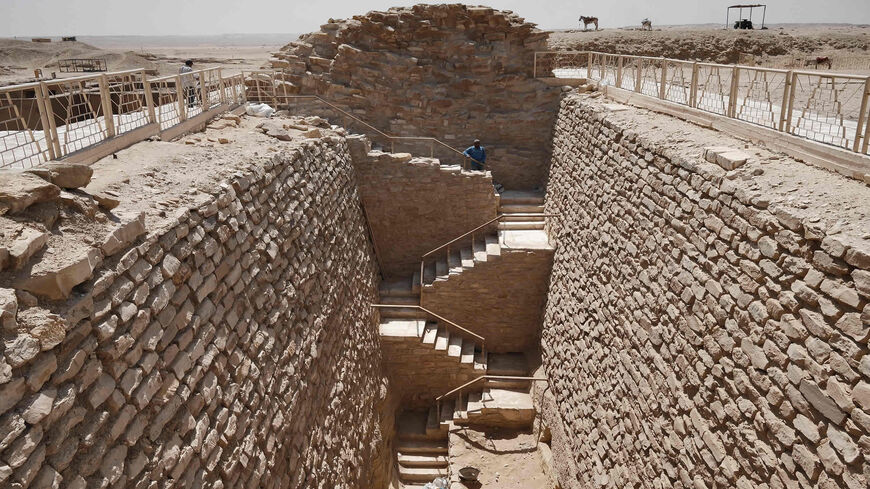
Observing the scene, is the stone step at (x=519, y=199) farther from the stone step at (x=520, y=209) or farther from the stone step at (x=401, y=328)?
the stone step at (x=401, y=328)

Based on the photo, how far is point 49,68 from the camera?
24156 millimetres

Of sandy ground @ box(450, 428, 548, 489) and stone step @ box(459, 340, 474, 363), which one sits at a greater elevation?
stone step @ box(459, 340, 474, 363)

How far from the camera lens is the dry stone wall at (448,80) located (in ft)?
45.9

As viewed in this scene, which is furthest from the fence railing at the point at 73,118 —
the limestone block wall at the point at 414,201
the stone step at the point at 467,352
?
the stone step at the point at 467,352

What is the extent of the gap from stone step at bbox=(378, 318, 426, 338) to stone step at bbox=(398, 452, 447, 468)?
2287mm

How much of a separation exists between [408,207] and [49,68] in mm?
21093

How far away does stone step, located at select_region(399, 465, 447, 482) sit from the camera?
10281mm

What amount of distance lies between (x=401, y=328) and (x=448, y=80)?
6708 millimetres

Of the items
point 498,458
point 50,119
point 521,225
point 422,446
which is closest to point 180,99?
point 50,119

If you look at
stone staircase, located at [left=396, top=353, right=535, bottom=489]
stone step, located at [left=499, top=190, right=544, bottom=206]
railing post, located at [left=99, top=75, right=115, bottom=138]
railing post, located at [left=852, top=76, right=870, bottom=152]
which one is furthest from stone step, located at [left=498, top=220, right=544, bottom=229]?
railing post, located at [left=99, top=75, right=115, bottom=138]

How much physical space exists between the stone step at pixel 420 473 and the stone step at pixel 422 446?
1.07 ft

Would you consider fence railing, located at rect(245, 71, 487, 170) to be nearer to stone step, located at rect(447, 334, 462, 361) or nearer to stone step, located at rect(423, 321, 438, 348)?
stone step, located at rect(423, 321, 438, 348)

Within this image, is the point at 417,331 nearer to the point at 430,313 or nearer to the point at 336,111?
the point at 430,313

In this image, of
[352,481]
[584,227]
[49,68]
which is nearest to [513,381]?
[584,227]
